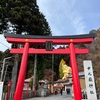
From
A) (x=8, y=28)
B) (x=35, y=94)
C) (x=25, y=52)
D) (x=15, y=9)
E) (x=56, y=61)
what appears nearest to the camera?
(x=25, y=52)

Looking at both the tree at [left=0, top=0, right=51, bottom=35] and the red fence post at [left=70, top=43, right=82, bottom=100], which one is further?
the tree at [left=0, top=0, right=51, bottom=35]

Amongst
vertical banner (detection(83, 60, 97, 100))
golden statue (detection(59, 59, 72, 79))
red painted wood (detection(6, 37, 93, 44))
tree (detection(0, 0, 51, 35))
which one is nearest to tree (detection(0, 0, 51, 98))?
tree (detection(0, 0, 51, 35))

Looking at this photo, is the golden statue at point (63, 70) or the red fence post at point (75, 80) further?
the golden statue at point (63, 70)

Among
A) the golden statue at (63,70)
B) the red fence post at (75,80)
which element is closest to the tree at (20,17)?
the red fence post at (75,80)

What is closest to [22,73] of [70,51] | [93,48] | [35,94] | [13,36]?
[13,36]

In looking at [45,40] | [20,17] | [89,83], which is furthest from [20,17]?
[89,83]

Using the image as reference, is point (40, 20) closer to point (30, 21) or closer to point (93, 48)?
point (30, 21)

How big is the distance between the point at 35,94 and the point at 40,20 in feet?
34.3

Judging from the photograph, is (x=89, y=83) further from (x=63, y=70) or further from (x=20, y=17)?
(x=63, y=70)

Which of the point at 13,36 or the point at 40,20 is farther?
the point at 40,20

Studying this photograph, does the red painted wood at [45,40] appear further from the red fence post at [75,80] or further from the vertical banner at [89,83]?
the vertical banner at [89,83]

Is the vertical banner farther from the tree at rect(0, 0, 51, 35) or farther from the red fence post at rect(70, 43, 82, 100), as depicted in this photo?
the tree at rect(0, 0, 51, 35)

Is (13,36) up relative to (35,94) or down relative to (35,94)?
up

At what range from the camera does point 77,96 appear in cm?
1007
